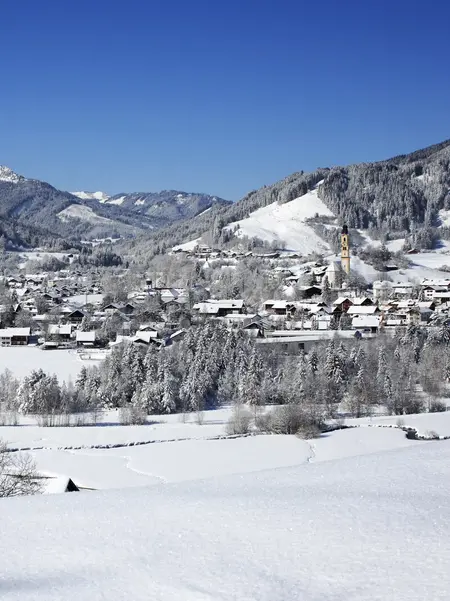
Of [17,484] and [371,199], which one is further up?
[371,199]

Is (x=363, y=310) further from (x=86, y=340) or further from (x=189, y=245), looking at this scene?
(x=189, y=245)

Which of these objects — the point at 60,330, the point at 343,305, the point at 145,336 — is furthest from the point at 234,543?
the point at 343,305

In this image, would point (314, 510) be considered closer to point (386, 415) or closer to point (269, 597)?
point (269, 597)

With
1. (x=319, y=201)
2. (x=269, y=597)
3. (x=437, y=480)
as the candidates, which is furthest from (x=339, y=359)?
(x=319, y=201)

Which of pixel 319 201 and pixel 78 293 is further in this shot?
pixel 319 201

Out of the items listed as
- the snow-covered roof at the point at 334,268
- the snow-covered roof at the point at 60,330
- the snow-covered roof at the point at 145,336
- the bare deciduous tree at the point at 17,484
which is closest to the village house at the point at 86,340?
the snow-covered roof at the point at 60,330
